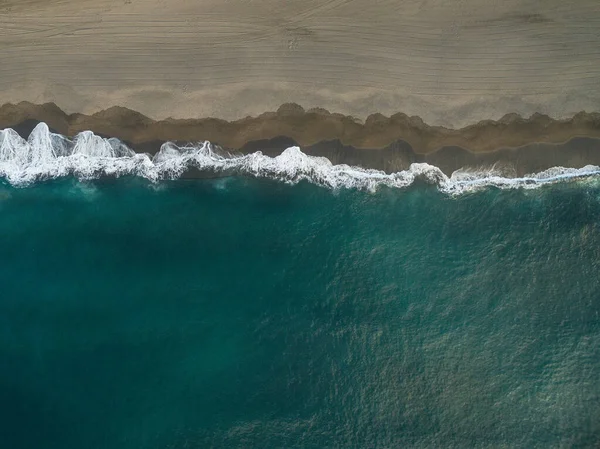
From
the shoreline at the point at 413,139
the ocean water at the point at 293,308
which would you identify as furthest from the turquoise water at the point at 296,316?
the shoreline at the point at 413,139

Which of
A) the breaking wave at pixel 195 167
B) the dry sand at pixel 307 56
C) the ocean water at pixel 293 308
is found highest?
the dry sand at pixel 307 56

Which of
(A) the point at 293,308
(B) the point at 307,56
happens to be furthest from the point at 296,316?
(B) the point at 307,56

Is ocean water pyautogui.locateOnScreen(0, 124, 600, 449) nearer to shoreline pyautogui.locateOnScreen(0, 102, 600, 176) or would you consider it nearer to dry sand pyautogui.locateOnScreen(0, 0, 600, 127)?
shoreline pyautogui.locateOnScreen(0, 102, 600, 176)

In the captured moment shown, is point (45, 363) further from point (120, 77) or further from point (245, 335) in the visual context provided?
point (120, 77)

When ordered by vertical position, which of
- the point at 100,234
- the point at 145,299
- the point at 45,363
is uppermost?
the point at 100,234

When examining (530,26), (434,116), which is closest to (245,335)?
(434,116)

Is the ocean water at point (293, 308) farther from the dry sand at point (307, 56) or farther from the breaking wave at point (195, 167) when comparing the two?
the dry sand at point (307, 56)

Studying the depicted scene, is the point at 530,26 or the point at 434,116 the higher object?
the point at 530,26
